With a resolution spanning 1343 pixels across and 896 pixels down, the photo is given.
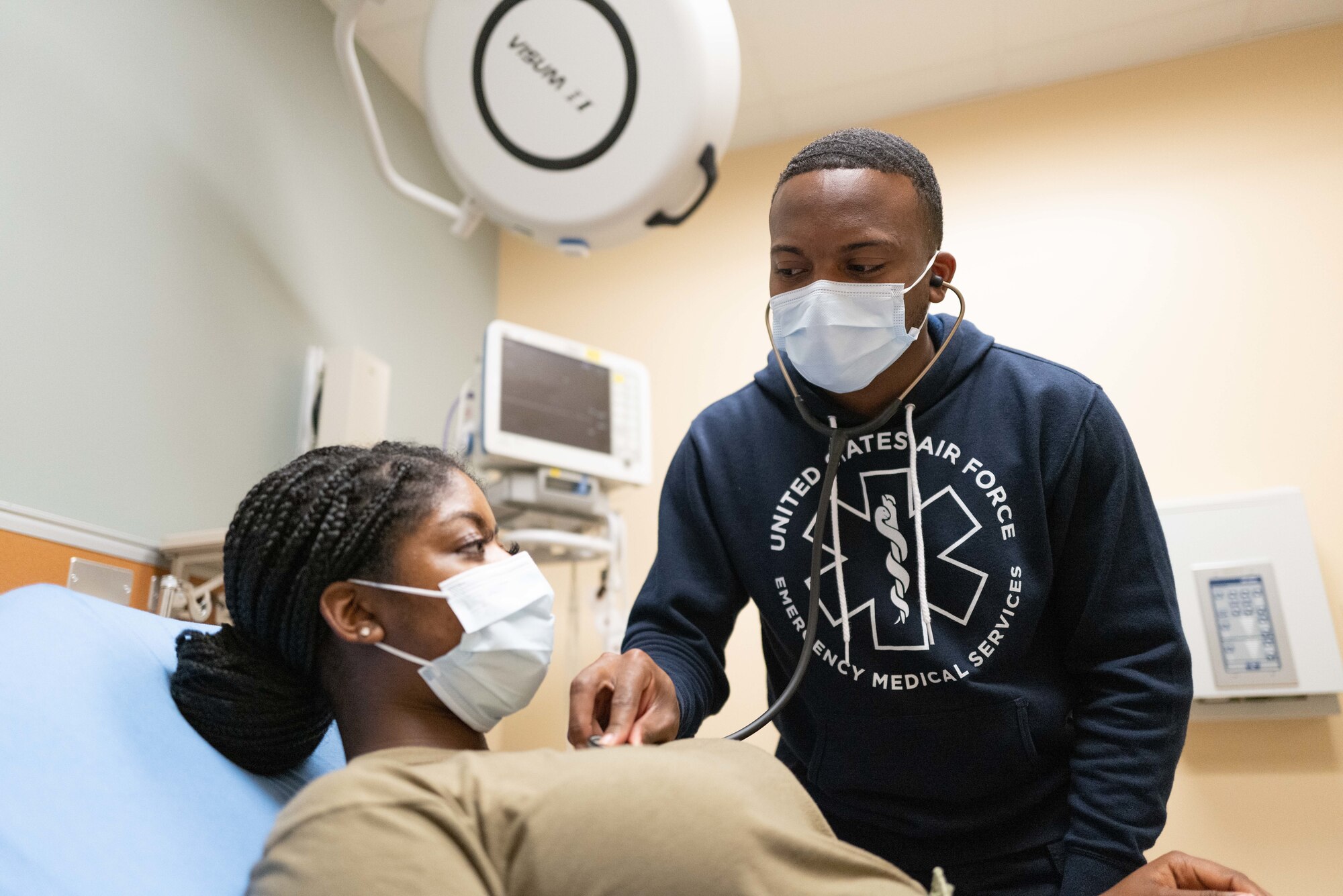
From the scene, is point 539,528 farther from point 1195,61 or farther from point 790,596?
point 1195,61

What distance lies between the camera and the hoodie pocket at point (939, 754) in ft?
3.39

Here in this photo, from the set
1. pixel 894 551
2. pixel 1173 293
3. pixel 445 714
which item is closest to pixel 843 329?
pixel 894 551

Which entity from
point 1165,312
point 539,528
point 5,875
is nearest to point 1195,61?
point 1165,312

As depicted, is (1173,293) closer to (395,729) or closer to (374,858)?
(395,729)

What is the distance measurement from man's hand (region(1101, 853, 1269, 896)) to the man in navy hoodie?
2.0 inches

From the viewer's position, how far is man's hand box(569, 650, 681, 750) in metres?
0.88

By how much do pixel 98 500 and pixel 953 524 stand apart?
59.2 inches

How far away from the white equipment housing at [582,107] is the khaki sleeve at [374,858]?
139cm

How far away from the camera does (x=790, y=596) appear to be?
1124 mm

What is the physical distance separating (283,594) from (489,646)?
198mm

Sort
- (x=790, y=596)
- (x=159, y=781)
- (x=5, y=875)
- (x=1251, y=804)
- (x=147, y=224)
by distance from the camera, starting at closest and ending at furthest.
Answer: (x=5, y=875)
(x=159, y=781)
(x=790, y=596)
(x=147, y=224)
(x=1251, y=804)

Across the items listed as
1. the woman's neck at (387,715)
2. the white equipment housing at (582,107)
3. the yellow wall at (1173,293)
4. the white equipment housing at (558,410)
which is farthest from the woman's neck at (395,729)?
the yellow wall at (1173,293)

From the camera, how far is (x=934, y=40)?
2727 millimetres

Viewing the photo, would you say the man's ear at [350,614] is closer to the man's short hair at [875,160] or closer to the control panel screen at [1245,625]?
the man's short hair at [875,160]
